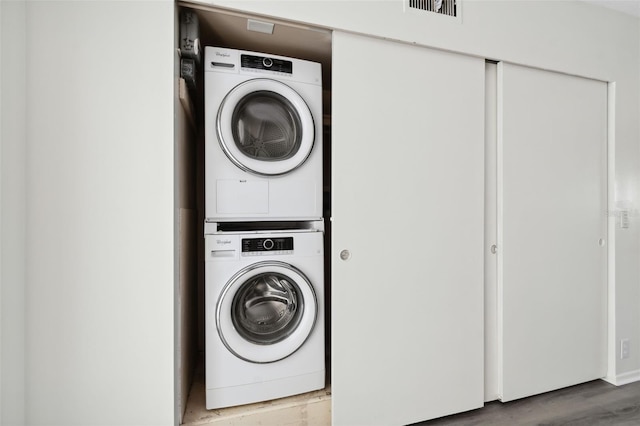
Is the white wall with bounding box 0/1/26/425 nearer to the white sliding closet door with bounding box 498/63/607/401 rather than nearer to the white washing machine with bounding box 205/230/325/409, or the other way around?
the white washing machine with bounding box 205/230/325/409

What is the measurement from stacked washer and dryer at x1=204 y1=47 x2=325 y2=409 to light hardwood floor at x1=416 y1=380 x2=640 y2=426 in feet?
3.02

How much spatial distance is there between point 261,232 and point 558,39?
2184mm

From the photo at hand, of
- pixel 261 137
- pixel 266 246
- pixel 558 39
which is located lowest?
pixel 266 246

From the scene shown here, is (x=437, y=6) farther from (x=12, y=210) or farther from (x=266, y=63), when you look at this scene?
(x=12, y=210)

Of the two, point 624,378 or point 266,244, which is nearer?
point 266,244

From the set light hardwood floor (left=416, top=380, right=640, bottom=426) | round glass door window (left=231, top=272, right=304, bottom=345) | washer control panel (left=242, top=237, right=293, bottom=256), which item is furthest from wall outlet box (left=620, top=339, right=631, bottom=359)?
washer control panel (left=242, top=237, right=293, bottom=256)

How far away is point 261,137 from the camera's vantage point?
169 centimetres

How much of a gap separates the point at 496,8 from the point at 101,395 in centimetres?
276

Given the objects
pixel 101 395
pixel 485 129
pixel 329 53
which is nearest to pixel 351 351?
pixel 101 395

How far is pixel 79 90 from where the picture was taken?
50.4 inches

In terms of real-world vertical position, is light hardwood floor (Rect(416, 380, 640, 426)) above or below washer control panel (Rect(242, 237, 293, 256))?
below

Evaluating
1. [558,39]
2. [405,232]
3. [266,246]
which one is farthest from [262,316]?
[558,39]

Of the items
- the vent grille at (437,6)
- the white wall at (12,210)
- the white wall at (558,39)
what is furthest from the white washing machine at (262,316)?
the vent grille at (437,6)

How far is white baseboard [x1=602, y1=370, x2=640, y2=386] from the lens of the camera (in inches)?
85.3
